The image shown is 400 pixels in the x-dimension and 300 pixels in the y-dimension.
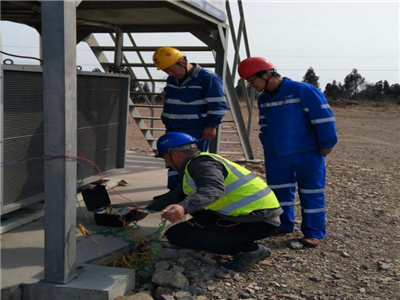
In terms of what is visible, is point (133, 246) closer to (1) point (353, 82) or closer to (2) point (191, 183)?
(2) point (191, 183)

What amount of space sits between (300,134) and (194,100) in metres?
1.19

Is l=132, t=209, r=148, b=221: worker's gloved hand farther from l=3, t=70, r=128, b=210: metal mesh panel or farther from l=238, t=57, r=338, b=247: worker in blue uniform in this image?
l=238, t=57, r=338, b=247: worker in blue uniform

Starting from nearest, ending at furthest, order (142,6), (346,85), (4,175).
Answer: (4,175)
(142,6)
(346,85)

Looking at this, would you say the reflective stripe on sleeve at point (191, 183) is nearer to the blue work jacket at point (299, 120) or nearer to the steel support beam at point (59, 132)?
the steel support beam at point (59, 132)

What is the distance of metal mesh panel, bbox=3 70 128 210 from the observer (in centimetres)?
376

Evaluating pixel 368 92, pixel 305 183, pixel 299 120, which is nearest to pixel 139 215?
pixel 305 183

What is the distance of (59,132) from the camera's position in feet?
9.12

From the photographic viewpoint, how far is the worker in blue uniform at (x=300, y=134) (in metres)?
4.22

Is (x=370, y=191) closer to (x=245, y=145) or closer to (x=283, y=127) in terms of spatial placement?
(x=245, y=145)

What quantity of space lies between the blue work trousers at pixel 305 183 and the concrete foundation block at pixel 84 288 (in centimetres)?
195

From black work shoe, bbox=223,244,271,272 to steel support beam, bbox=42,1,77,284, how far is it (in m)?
1.31

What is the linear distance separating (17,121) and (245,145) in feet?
17.0

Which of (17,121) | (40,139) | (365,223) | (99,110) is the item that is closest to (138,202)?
(99,110)

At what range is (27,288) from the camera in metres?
3.02
